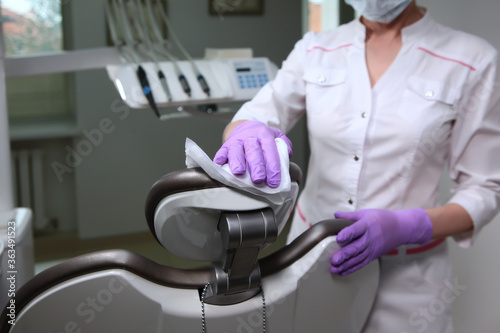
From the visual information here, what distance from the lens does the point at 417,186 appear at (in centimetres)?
119

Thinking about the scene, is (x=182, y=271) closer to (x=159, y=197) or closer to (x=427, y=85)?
(x=159, y=197)

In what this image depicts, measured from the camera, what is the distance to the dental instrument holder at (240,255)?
2.25 feet

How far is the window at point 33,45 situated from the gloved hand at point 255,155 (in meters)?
2.80

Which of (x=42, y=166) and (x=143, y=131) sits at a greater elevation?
(x=143, y=131)

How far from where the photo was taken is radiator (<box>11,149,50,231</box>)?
3314 millimetres

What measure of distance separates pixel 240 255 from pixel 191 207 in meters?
0.10

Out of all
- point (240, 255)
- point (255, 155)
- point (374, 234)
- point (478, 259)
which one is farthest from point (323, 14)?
point (240, 255)

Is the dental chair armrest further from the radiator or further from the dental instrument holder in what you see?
the radiator

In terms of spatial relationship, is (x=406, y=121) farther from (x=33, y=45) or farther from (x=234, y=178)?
(x=33, y=45)

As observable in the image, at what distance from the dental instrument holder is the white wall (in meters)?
1.21

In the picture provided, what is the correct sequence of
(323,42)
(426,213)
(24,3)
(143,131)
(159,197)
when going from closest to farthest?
(159,197), (426,213), (323,42), (24,3), (143,131)

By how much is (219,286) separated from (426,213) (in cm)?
54

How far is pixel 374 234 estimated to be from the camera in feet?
3.17

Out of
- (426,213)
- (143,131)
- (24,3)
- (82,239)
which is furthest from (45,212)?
(426,213)
